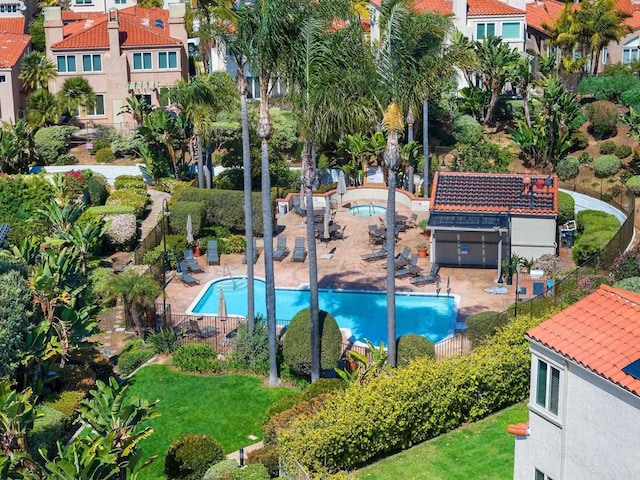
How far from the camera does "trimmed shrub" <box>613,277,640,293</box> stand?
108 feet

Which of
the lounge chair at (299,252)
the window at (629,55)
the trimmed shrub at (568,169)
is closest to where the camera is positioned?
the lounge chair at (299,252)

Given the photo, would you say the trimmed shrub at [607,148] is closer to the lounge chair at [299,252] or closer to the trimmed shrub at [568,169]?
the trimmed shrub at [568,169]

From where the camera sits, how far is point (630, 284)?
3316 cm

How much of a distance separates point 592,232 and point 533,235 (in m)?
2.89

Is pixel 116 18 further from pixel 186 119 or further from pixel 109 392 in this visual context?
pixel 109 392

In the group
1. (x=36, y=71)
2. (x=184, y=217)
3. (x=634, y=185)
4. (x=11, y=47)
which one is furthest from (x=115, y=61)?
(x=634, y=185)

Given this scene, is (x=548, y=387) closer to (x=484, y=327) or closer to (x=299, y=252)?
(x=484, y=327)

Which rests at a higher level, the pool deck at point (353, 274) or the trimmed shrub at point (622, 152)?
the trimmed shrub at point (622, 152)

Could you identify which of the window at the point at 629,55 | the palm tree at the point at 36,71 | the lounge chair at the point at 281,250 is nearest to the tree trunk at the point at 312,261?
the lounge chair at the point at 281,250

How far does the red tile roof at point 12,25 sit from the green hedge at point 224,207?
38.4 metres

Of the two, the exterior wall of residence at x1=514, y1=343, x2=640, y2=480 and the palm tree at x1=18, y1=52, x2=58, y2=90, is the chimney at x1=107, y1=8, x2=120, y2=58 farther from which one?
the exterior wall of residence at x1=514, y1=343, x2=640, y2=480

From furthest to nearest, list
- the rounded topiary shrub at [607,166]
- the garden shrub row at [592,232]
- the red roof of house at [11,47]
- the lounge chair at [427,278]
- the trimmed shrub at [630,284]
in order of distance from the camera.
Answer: the red roof of house at [11,47], the rounded topiary shrub at [607,166], the garden shrub row at [592,232], the lounge chair at [427,278], the trimmed shrub at [630,284]

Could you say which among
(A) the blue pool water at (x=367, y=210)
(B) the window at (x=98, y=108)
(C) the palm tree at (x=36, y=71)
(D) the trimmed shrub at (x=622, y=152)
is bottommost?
(A) the blue pool water at (x=367, y=210)

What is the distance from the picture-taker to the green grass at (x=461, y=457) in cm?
2583
